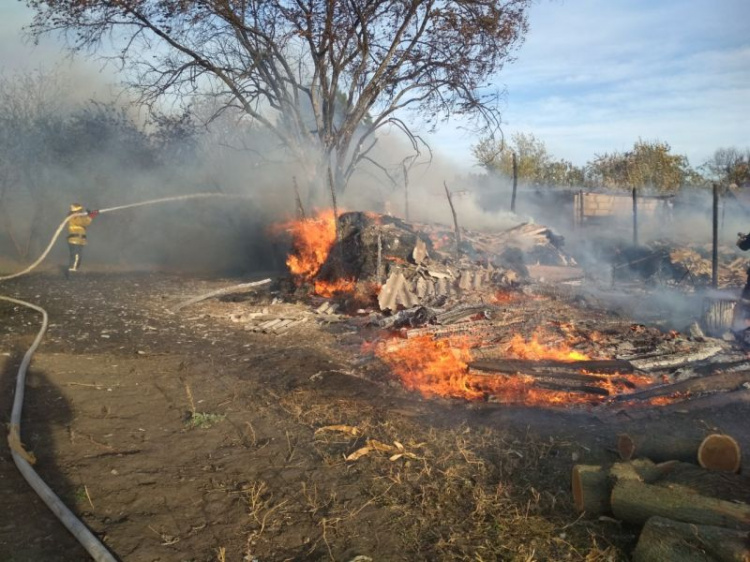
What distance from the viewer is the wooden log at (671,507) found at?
297cm

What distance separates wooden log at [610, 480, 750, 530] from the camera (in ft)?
9.74

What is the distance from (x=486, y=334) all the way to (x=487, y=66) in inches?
463

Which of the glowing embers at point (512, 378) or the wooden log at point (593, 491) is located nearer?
the wooden log at point (593, 491)

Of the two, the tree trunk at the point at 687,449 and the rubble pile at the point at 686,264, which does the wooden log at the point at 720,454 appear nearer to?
the tree trunk at the point at 687,449

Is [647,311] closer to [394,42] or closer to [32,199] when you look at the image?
[394,42]

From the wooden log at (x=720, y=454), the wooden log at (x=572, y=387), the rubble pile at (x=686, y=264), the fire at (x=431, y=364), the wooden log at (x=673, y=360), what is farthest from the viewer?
the rubble pile at (x=686, y=264)

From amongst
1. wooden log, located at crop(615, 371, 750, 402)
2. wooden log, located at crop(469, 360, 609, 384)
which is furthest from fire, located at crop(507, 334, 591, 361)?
wooden log, located at crop(615, 371, 750, 402)

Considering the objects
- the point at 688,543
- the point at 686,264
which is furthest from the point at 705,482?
the point at 686,264

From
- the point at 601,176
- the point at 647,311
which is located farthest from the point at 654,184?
the point at 647,311

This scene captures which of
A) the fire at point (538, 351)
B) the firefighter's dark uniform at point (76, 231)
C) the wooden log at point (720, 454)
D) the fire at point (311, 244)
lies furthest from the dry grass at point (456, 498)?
the firefighter's dark uniform at point (76, 231)

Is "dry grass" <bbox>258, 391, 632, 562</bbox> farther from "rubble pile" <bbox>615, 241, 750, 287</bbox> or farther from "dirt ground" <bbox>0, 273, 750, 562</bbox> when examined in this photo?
"rubble pile" <bbox>615, 241, 750, 287</bbox>

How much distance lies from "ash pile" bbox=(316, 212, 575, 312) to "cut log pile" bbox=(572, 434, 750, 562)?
6937mm

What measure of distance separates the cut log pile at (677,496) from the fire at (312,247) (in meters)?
9.87

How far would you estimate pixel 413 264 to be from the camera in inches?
482
